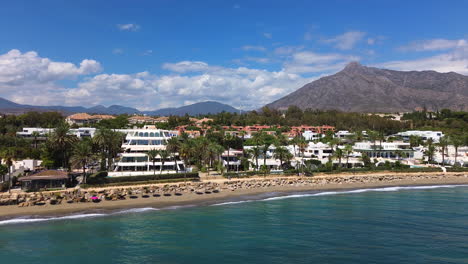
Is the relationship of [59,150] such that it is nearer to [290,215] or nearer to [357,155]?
[290,215]

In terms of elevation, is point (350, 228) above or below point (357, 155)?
below

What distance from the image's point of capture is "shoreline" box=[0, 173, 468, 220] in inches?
1636

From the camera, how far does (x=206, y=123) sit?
165375 millimetres

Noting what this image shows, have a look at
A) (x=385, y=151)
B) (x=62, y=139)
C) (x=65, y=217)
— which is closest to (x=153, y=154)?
(x=62, y=139)

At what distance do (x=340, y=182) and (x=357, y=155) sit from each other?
23074 mm

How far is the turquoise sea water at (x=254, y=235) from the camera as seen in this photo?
2767 centimetres

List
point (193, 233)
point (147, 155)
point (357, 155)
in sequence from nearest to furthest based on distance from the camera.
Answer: point (193, 233), point (147, 155), point (357, 155)

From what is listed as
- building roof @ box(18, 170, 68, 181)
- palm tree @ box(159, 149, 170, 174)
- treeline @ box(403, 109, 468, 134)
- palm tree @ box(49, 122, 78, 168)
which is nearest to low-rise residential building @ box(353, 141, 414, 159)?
palm tree @ box(159, 149, 170, 174)

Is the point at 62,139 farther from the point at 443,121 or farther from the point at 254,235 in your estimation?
the point at 443,121

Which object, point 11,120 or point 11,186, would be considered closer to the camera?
point 11,186

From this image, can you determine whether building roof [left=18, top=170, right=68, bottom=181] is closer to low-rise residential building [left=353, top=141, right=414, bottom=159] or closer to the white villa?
the white villa

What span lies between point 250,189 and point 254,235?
23739mm

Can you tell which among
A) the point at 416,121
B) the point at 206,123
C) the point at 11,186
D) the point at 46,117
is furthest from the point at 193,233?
the point at 416,121

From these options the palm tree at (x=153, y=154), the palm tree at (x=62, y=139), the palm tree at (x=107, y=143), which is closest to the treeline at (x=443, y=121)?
the palm tree at (x=153, y=154)
